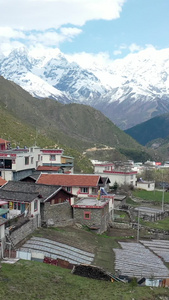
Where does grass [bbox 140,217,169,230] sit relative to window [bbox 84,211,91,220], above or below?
below

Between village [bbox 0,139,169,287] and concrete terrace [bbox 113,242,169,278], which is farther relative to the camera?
concrete terrace [bbox 113,242,169,278]

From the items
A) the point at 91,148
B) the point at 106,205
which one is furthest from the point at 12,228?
the point at 91,148

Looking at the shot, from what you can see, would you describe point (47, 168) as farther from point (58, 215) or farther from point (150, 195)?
point (150, 195)

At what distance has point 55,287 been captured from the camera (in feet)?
86.2

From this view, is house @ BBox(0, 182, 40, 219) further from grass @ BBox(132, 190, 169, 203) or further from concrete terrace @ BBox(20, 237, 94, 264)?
grass @ BBox(132, 190, 169, 203)

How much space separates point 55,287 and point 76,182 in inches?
1182

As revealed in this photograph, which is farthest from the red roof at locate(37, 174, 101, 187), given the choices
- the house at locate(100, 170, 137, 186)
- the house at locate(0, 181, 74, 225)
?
the house at locate(100, 170, 137, 186)

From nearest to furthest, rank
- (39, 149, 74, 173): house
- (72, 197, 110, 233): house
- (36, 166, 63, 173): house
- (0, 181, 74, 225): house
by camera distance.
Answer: (0, 181, 74, 225): house, (72, 197, 110, 233): house, (36, 166, 63, 173): house, (39, 149, 74, 173): house

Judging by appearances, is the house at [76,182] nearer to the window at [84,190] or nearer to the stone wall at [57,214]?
the window at [84,190]

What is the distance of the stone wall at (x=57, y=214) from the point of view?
140ft

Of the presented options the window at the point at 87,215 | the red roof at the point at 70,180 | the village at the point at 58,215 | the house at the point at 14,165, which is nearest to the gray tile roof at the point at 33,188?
the village at the point at 58,215

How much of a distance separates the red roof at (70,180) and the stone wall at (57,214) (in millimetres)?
9013

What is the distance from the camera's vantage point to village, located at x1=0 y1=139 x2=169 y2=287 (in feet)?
108

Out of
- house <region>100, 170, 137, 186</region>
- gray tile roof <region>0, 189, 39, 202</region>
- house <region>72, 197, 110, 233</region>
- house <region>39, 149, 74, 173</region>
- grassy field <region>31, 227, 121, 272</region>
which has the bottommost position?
grassy field <region>31, 227, 121, 272</region>
